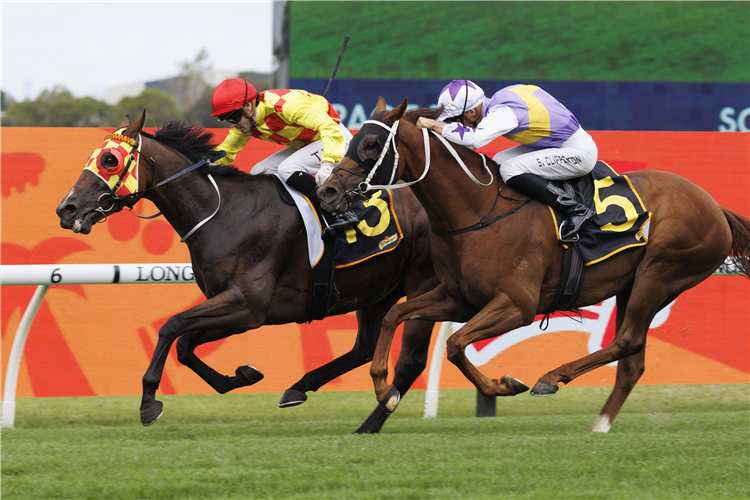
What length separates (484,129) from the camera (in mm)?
4020

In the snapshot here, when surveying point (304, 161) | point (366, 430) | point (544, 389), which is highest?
point (304, 161)

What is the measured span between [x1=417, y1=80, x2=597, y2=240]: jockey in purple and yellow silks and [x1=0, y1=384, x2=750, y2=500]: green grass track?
1.14m

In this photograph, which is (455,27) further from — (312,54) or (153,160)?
(153,160)

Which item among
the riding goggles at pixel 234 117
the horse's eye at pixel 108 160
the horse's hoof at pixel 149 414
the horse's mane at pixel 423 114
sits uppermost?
the horse's mane at pixel 423 114

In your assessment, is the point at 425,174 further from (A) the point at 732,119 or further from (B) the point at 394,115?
(A) the point at 732,119

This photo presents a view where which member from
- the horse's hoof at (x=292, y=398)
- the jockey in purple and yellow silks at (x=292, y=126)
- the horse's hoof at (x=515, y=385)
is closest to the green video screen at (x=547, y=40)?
the jockey in purple and yellow silks at (x=292, y=126)

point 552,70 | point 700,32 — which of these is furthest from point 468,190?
point 700,32

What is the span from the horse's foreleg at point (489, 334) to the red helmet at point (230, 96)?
5.60 feet

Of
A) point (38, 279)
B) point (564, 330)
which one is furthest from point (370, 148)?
point (564, 330)

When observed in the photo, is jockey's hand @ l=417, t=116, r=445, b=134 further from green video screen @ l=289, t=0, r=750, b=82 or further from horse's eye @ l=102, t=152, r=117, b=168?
green video screen @ l=289, t=0, r=750, b=82

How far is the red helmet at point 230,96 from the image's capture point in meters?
4.46

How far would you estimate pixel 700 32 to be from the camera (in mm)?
14336

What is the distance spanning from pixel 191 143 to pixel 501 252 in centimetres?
180

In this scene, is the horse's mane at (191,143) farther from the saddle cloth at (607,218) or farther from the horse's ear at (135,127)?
the saddle cloth at (607,218)
